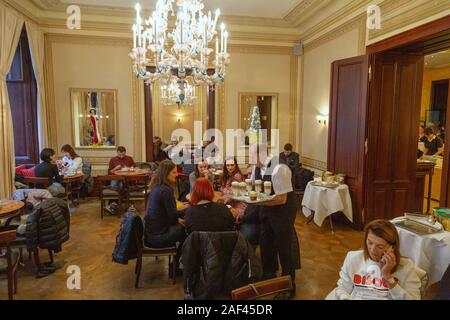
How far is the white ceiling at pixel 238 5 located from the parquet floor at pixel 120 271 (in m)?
4.43

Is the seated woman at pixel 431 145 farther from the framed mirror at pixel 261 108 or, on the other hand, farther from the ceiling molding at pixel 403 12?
the ceiling molding at pixel 403 12

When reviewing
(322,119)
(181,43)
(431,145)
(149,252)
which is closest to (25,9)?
(181,43)

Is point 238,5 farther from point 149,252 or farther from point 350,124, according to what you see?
point 149,252

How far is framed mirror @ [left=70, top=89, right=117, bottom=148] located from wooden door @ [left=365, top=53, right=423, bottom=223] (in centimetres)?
539

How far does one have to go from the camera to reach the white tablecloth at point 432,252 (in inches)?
113

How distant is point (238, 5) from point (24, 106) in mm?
4911

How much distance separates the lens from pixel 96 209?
21.7ft

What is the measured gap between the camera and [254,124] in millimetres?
8086

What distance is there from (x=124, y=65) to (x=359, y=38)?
4866mm

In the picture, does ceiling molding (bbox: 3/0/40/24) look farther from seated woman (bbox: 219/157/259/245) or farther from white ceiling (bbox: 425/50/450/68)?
white ceiling (bbox: 425/50/450/68)

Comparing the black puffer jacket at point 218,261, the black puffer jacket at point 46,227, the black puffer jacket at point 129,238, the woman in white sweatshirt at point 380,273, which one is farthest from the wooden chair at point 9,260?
the woman in white sweatshirt at point 380,273
